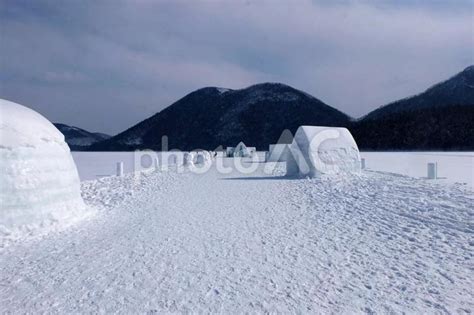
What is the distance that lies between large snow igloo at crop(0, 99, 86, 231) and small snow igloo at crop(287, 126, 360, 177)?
10.6 m

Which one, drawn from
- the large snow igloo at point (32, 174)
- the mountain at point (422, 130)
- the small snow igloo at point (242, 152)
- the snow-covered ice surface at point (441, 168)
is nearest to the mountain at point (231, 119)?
the mountain at point (422, 130)

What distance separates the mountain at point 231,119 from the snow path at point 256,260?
97930mm

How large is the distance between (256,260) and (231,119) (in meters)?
120

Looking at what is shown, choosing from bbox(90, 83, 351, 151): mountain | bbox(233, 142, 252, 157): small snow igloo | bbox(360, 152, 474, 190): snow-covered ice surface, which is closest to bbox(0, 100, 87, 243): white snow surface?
bbox(360, 152, 474, 190): snow-covered ice surface

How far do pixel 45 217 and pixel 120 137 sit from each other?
130 meters

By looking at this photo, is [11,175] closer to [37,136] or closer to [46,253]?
[37,136]

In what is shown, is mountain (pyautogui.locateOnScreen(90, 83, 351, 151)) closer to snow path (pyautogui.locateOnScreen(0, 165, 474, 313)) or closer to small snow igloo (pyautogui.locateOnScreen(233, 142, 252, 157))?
small snow igloo (pyautogui.locateOnScreen(233, 142, 252, 157))

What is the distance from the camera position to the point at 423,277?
173 inches

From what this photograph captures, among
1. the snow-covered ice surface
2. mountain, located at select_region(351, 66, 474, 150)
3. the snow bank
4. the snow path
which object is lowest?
the snow path

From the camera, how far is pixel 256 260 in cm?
512

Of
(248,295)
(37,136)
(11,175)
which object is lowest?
(248,295)

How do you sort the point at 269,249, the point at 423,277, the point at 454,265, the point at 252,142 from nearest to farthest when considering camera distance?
the point at 423,277, the point at 454,265, the point at 269,249, the point at 252,142

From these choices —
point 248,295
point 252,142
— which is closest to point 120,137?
point 252,142

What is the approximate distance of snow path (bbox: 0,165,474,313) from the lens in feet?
12.7
